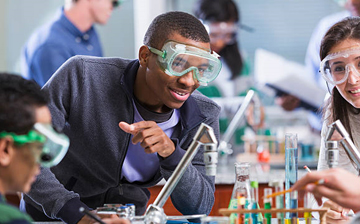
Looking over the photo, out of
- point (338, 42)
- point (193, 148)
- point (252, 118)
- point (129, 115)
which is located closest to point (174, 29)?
point (129, 115)

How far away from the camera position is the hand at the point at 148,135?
162 centimetres

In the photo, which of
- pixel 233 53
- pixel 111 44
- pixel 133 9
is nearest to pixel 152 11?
pixel 133 9

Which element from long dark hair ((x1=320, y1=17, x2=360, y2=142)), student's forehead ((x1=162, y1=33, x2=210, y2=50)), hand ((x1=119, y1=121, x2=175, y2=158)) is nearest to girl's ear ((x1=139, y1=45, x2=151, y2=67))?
student's forehead ((x1=162, y1=33, x2=210, y2=50))

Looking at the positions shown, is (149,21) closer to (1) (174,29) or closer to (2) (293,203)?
(1) (174,29)

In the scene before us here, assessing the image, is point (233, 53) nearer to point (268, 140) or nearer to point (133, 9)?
point (268, 140)

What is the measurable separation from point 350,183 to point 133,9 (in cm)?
425

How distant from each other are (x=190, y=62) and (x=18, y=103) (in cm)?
69

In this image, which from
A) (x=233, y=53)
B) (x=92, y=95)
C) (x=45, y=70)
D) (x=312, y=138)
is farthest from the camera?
(x=312, y=138)

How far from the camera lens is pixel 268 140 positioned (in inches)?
170

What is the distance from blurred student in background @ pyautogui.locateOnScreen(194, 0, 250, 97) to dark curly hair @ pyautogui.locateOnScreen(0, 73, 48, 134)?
274 centimetres

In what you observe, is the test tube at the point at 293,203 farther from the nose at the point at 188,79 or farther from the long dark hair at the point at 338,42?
the long dark hair at the point at 338,42

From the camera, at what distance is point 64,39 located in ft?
11.4

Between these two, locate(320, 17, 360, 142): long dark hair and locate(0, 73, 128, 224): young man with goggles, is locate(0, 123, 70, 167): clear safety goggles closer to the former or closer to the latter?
locate(0, 73, 128, 224): young man with goggles

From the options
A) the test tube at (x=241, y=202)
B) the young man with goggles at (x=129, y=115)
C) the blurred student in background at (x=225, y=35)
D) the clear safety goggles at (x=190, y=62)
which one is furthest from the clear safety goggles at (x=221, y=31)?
the test tube at (x=241, y=202)
